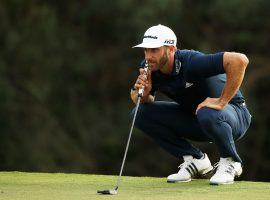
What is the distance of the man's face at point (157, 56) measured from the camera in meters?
6.18

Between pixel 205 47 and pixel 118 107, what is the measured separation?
1.76 m

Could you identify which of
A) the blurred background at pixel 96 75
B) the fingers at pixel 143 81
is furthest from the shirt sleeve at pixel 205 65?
the blurred background at pixel 96 75

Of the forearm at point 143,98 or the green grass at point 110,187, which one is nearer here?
the green grass at point 110,187

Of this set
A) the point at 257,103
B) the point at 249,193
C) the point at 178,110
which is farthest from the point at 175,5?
the point at 249,193

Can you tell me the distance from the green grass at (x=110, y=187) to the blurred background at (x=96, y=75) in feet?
26.5

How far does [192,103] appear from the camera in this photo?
6.57 meters

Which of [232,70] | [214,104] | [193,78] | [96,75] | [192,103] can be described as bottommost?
[96,75]

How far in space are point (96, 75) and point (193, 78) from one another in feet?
33.6

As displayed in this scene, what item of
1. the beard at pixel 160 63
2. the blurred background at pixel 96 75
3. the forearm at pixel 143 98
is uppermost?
the beard at pixel 160 63

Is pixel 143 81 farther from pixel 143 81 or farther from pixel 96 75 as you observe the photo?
pixel 96 75

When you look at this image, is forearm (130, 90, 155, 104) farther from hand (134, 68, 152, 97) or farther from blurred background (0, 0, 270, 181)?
blurred background (0, 0, 270, 181)

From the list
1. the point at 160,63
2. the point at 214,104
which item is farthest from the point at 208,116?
the point at 160,63

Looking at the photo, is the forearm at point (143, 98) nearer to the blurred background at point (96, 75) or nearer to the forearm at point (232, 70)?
the forearm at point (232, 70)

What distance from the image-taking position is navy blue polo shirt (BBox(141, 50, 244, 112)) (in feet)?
20.0
